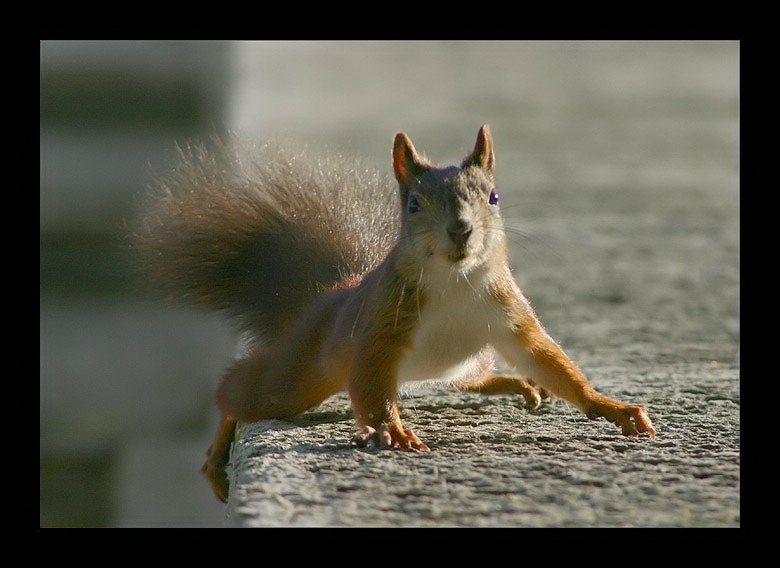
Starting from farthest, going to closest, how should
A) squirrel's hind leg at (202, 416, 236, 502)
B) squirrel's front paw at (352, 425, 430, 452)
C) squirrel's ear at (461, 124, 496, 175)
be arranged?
squirrel's hind leg at (202, 416, 236, 502) < squirrel's ear at (461, 124, 496, 175) < squirrel's front paw at (352, 425, 430, 452)

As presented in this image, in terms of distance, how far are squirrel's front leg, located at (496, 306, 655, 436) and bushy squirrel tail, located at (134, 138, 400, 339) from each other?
20.1 inches

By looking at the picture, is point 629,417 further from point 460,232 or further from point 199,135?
point 199,135

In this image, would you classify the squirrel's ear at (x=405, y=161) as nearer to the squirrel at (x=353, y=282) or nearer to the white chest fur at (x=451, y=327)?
the squirrel at (x=353, y=282)

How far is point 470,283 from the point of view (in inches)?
99.3

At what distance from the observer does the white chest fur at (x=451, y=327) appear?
250 cm

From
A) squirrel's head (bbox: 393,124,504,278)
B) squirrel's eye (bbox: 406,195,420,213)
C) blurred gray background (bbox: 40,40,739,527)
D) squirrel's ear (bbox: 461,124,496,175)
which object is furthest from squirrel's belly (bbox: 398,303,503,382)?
blurred gray background (bbox: 40,40,739,527)

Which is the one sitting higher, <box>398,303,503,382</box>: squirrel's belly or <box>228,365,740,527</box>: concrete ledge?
<box>398,303,503,382</box>: squirrel's belly

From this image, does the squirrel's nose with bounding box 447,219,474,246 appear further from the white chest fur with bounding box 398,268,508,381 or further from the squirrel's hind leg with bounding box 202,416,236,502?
the squirrel's hind leg with bounding box 202,416,236,502

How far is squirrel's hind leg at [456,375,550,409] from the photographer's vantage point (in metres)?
2.82

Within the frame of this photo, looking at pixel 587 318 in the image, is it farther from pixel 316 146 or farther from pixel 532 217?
pixel 532 217

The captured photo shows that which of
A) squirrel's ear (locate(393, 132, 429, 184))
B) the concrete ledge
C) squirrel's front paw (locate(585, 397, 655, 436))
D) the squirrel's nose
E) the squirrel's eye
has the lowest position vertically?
the concrete ledge

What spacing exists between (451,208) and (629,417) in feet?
1.79

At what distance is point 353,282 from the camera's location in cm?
289

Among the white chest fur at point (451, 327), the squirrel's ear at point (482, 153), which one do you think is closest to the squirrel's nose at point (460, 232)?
the white chest fur at point (451, 327)
